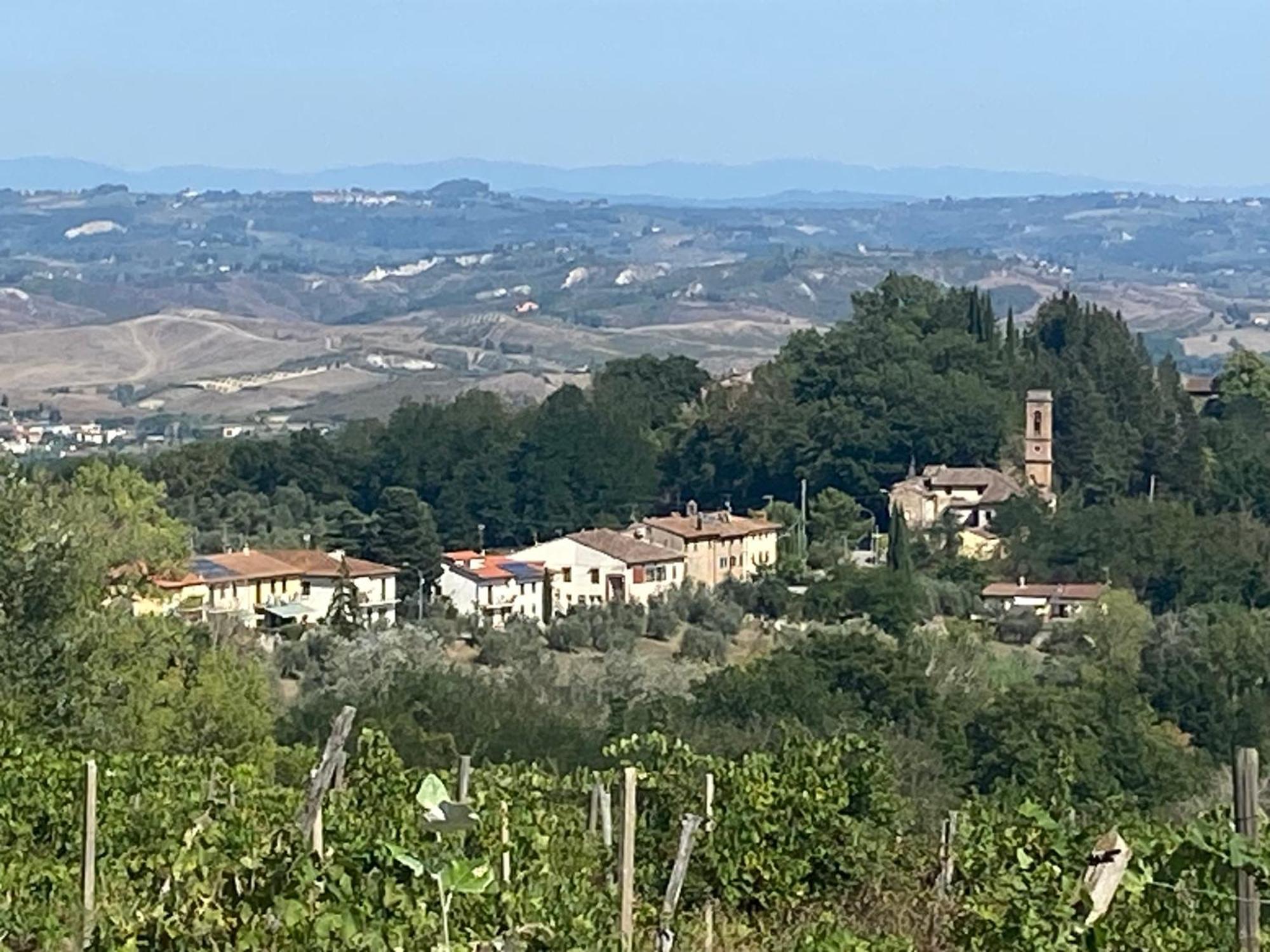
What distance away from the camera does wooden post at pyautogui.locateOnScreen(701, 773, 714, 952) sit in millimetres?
8875

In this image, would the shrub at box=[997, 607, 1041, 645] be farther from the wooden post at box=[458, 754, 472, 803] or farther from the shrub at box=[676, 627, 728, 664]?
the wooden post at box=[458, 754, 472, 803]

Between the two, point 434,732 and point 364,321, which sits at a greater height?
point 434,732

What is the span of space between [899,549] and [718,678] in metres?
14.1

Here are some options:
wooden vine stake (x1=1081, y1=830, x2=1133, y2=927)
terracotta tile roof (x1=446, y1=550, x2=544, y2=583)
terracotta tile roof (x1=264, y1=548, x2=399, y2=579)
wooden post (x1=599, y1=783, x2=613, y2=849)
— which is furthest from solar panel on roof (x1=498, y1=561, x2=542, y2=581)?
wooden vine stake (x1=1081, y1=830, x2=1133, y2=927)

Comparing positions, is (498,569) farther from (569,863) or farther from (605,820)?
(569,863)

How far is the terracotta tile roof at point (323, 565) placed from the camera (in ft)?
143

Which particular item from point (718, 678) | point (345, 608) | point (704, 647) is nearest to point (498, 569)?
point (345, 608)

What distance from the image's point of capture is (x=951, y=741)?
28.7 metres

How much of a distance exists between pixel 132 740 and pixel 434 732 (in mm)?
5185

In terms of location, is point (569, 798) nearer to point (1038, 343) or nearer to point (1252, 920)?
point (1252, 920)

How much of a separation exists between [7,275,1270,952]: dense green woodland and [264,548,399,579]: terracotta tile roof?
122cm

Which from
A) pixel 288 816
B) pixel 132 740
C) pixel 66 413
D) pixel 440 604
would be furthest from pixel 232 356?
pixel 288 816

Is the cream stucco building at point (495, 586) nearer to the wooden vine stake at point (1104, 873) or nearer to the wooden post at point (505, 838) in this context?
the wooden post at point (505, 838)

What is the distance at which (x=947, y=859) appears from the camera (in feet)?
34.7
